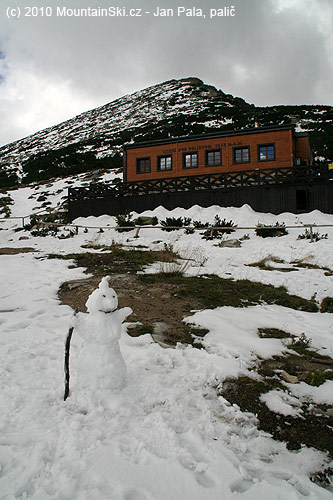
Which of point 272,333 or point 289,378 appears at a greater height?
point 272,333

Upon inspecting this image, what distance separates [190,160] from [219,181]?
4208mm

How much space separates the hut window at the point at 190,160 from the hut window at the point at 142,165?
3016mm

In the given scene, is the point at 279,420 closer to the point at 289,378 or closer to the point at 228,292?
the point at 289,378

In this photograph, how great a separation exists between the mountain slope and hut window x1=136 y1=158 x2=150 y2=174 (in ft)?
28.7

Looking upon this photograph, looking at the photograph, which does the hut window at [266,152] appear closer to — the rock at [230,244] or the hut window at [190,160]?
the hut window at [190,160]

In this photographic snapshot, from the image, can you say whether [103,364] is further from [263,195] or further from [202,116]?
[202,116]

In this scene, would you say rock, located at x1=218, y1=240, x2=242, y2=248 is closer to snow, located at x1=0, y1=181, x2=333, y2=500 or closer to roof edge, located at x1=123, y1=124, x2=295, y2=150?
snow, located at x1=0, y1=181, x2=333, y2=500

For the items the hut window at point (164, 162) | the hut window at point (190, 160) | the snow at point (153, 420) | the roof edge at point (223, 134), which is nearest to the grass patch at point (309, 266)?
the snow at point (153, 420)

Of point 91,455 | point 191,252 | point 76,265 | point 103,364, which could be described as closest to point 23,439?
point 91,455

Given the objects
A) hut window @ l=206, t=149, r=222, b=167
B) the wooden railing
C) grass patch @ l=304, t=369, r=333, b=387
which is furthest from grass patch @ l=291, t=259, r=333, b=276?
hut window @ l=206, t=149, r=222, b=167

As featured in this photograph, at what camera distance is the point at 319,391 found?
9.58 ft

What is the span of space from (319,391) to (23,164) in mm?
43855

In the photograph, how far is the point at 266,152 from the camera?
19.9 meters

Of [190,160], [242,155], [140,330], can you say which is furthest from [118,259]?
[242,155]
